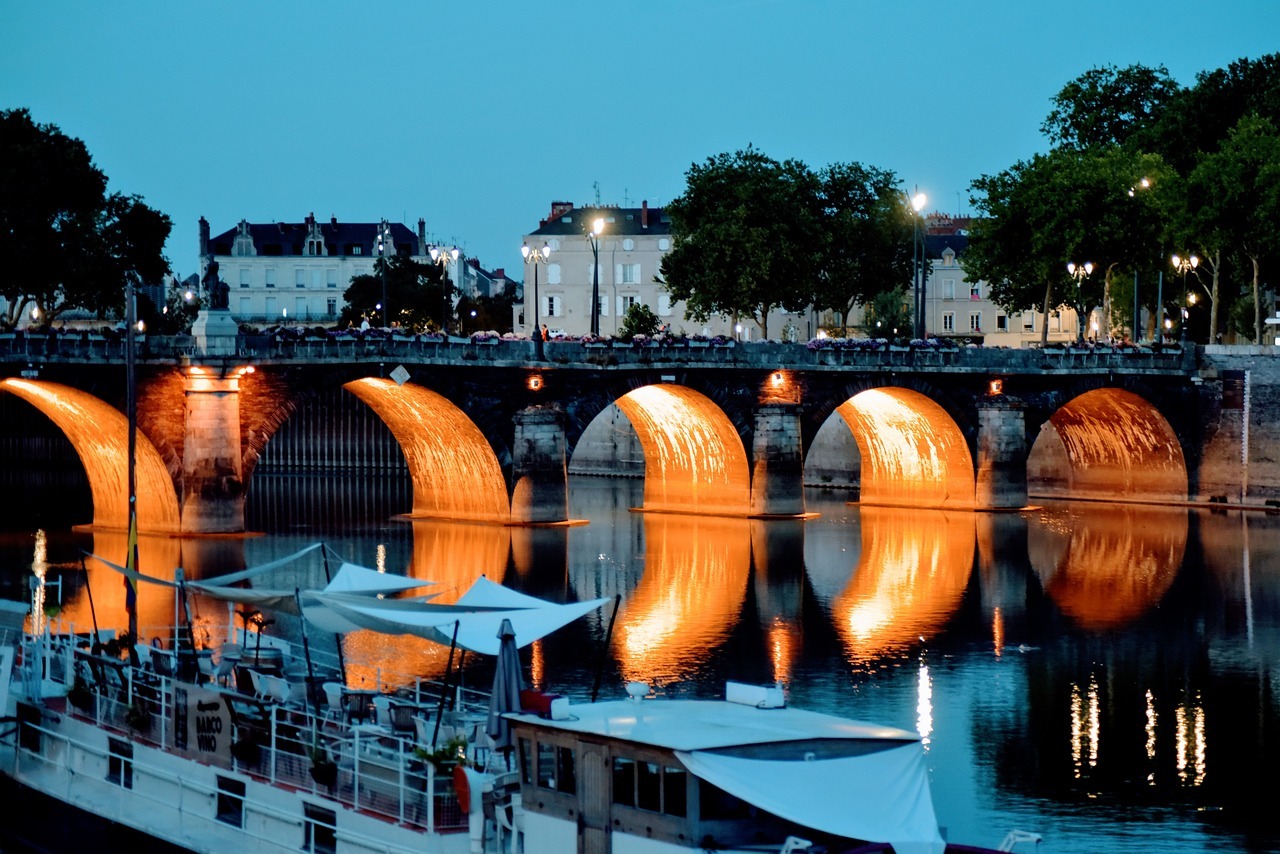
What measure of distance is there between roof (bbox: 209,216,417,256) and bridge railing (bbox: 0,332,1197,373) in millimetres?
76055

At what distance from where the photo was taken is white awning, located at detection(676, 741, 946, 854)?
21.5 m

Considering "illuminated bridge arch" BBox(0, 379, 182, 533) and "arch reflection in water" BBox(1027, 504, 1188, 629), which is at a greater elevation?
"illuminated bridge arch" BBox(0, 379, 182, 533)

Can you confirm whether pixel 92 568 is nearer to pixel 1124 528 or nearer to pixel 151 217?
pixel 151 217

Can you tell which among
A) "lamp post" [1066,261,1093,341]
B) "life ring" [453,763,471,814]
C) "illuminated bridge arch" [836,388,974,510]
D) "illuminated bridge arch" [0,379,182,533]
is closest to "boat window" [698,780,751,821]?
"life ring" [453,763,471,814]

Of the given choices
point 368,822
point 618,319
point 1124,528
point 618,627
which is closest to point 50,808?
point 368,822

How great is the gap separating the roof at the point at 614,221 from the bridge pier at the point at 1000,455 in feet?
195

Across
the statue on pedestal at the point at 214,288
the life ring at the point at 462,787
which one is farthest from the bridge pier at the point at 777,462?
the life ring at the point at 462,787

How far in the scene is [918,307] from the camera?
3354 inches

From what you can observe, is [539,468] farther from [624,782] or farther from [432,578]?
[624,782]

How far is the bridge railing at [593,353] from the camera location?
211ft

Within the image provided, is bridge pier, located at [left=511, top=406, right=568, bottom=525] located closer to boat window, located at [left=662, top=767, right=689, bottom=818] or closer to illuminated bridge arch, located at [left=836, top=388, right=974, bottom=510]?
illuminated bridge arch, located at [left=836, top=388, right=974, bottom=510]

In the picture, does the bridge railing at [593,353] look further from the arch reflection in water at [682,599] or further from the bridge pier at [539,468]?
the arch reflection in water at [682,599]

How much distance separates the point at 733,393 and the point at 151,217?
2925 cm

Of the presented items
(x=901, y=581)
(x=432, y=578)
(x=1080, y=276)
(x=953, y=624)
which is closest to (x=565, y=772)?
(x=953, y=624)
